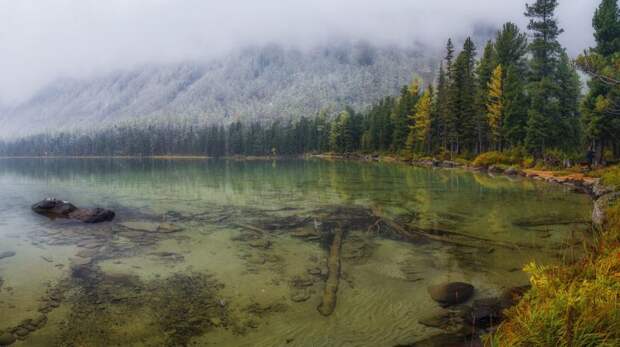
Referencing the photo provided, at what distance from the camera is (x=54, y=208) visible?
21.0 meters

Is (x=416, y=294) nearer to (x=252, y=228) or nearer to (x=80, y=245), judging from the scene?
(x=252, y=228)

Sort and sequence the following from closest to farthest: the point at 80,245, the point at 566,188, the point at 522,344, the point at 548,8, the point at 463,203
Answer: the point at 522,344, the point at 80,245, the point at 463,203, the point at 566,188, the point at 548,8

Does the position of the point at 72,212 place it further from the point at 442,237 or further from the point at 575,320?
the point at 575,320

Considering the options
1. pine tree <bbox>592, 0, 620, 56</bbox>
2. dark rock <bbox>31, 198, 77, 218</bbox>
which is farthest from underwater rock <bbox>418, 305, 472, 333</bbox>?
pine tree <bbox>592, 0, 620, 56</bbox>

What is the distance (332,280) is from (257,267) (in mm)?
2639

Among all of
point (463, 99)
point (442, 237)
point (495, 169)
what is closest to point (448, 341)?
point (442, 237)

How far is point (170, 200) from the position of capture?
2645 cm

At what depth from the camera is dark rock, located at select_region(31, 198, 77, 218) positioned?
2030 cm

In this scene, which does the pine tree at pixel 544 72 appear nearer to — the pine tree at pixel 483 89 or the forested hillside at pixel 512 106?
the forested hillside at pixel 512 106

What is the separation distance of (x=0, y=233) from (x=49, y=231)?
89.6 inches

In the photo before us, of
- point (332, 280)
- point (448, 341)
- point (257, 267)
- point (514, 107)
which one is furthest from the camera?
point (514, 107)

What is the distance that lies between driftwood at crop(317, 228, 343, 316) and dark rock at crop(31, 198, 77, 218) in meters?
15.5

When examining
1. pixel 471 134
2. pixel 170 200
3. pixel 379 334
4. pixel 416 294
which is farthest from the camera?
pixel 471 134

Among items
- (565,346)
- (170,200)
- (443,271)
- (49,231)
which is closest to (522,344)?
(565,346)
